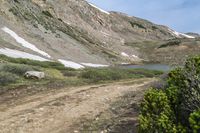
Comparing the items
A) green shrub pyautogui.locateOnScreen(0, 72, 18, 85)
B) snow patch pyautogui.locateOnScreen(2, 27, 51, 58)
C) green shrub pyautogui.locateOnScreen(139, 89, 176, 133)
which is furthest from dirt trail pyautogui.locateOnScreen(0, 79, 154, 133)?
snow patch pyautogui.locateOnScreen(2, 27, 51, 58)

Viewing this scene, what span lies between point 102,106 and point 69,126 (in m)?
2.96

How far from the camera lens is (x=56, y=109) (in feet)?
51.4

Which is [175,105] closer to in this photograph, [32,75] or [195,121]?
[195,121]

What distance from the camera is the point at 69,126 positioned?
13.3 metres

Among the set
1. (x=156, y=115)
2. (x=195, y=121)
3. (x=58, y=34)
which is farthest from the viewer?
(x=58, y=34)

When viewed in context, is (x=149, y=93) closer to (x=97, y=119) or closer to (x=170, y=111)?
(x=170, y=111)

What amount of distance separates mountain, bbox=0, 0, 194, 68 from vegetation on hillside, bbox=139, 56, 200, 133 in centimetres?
3426

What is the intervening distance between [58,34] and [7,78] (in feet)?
166

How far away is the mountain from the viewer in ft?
183

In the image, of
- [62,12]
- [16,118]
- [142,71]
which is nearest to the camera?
[16,118]

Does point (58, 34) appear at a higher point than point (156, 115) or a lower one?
higher

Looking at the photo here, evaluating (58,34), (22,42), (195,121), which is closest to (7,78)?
(195,121)

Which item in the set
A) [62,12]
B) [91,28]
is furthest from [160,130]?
[91,28]

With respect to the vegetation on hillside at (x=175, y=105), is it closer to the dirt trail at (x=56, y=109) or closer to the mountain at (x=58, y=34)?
the dirt trail at (x=56, y=109)
